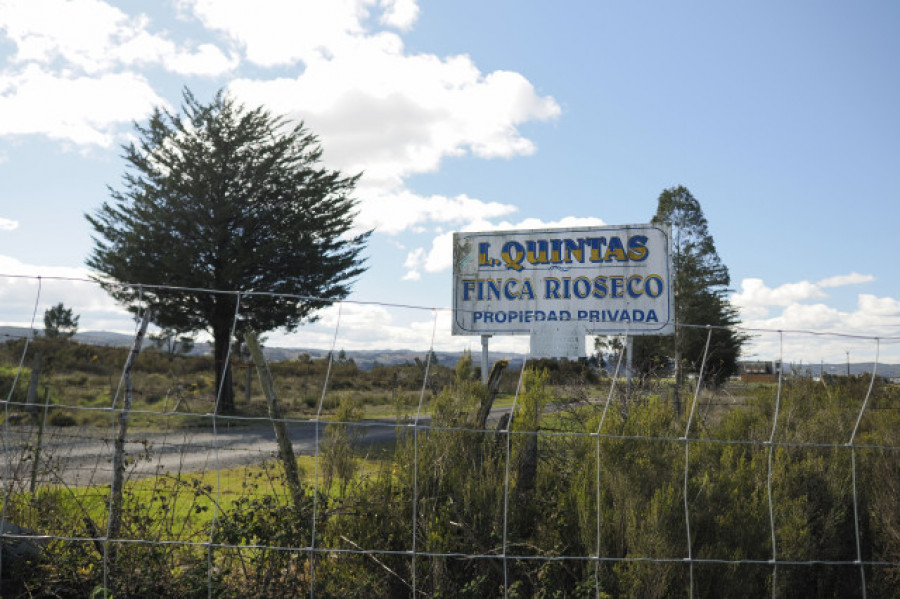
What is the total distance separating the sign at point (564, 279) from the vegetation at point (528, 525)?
14.0 feet

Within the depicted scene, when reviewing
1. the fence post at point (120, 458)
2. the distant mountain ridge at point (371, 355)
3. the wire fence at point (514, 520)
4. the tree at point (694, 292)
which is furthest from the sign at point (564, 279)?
the tree at point (694, 292)

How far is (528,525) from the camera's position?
4895 millimetres

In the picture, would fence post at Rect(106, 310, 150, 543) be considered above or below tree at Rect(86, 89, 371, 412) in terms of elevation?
below

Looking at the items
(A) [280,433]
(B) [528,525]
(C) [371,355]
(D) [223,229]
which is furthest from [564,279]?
(D) [223,229]

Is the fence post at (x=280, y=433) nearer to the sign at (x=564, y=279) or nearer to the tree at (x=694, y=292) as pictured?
the sign at (x=564, y=279)

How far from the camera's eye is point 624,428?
4.98 meters

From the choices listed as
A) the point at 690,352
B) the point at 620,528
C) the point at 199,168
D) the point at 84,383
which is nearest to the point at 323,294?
the point at 199,168

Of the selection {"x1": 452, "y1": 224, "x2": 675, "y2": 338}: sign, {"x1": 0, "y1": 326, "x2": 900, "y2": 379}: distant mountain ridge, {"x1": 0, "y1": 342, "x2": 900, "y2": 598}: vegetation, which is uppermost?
{"x1": 452, "y1": 224, "x2": 675, "y2": 338}: sign

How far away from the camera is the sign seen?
9641mm

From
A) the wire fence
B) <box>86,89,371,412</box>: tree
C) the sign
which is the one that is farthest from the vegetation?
<box>86,89,371,412</box>: tree

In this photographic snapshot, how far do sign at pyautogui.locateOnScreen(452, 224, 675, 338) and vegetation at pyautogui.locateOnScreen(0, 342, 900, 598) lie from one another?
14.0 ft

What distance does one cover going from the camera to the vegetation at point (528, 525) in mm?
4469

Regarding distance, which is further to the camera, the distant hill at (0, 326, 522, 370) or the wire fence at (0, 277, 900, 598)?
the distant hill at (0, 326, 522, 370)

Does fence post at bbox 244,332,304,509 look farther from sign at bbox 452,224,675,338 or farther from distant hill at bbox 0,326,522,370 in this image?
sign at bbox 452,224,675,338
